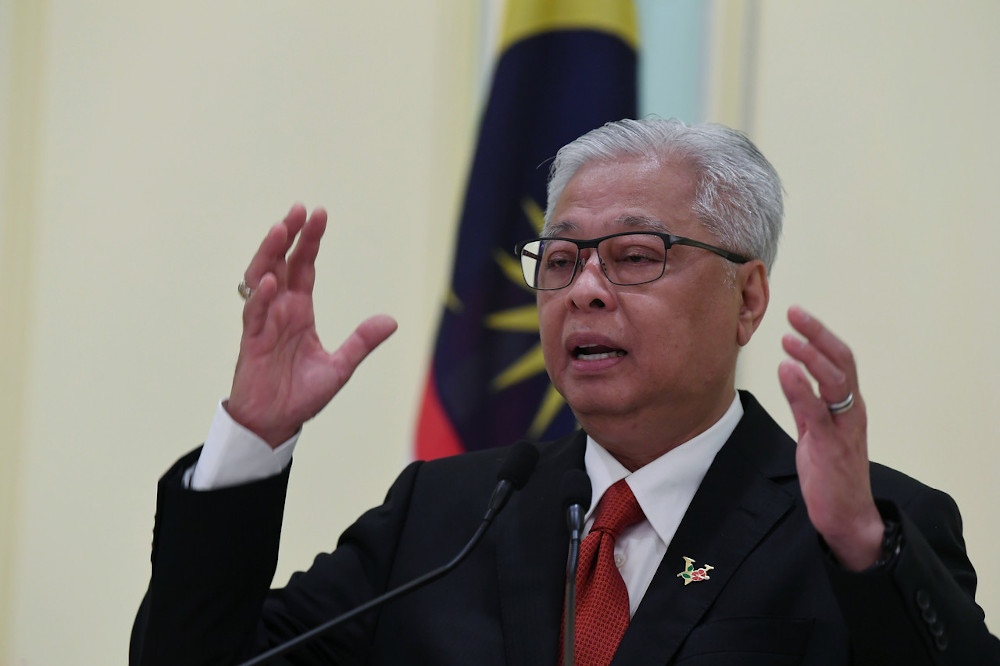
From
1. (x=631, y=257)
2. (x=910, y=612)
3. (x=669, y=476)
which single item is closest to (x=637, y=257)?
(x=631, y=257)

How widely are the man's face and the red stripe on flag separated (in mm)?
1179

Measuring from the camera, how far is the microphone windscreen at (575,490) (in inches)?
56.6

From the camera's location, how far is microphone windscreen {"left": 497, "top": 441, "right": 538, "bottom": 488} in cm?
152

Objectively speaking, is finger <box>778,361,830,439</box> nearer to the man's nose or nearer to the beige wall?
the man's nose

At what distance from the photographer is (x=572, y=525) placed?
4.60 ft

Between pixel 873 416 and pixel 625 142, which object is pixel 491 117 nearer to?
pixel 625 142

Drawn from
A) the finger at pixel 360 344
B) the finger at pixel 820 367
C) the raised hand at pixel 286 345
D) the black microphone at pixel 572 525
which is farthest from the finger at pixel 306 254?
the finger at pixel 820 367

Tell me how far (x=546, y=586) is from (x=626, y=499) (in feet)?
0.68

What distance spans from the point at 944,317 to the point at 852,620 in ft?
5.56

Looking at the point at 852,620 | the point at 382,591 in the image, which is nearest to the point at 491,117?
the point at 382,591

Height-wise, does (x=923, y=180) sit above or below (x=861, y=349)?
above

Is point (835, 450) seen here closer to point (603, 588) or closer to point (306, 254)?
point (603, 588)

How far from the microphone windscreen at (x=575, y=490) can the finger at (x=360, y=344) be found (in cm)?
39

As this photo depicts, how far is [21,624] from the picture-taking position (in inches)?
144
